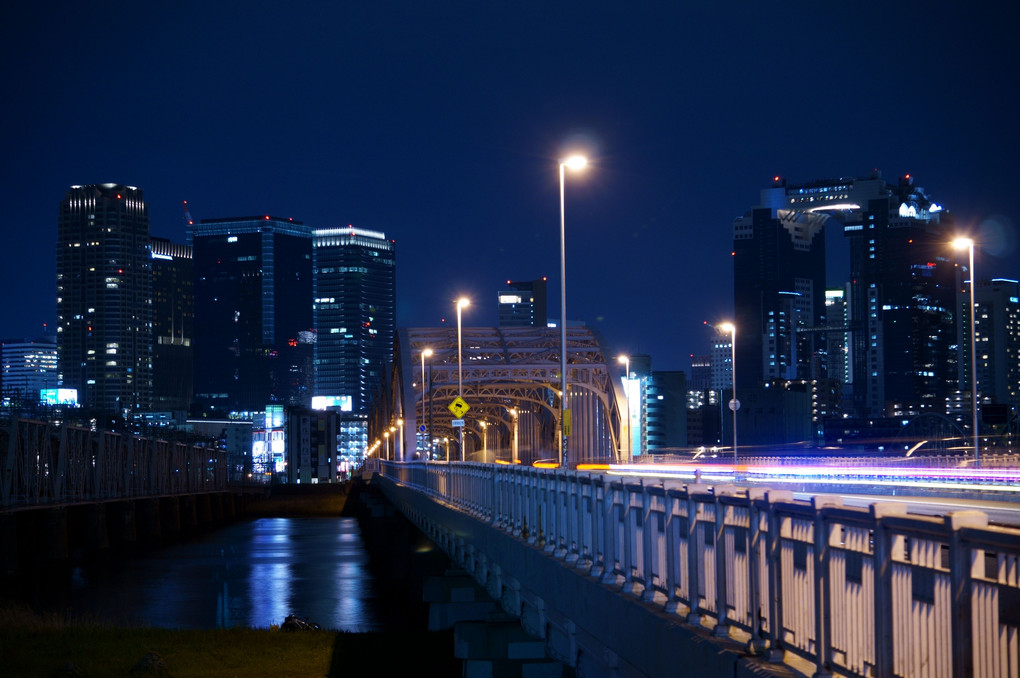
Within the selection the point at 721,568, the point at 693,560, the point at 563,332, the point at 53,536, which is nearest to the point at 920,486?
the point at 563,332

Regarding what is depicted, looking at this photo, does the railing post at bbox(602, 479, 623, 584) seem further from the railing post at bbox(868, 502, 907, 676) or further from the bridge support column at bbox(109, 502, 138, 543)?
the bridge support column at bbox(109, 502, 138, 543)

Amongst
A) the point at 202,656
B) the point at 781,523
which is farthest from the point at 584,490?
the point at 202,656

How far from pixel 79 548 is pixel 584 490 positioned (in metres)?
75.8

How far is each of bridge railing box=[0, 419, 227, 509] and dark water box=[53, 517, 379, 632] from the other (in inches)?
220

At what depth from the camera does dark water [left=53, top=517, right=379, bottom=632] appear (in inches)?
1900

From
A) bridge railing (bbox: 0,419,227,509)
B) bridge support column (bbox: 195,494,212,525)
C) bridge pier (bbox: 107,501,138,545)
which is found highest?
bridge railing (bbox: 0,419,227,509)

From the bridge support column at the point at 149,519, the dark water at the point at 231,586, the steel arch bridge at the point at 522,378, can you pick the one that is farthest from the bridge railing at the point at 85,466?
the steel arch bridge at the point at 522,378

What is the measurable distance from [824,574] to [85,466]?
8017 centimetres

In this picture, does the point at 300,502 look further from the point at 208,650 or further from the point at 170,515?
the point at 208,650

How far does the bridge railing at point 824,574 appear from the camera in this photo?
600 cm

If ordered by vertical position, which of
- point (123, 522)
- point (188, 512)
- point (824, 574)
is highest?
point (824, 574)

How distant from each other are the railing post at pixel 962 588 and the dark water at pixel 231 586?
130 feet

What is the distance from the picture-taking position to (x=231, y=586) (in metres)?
60.2

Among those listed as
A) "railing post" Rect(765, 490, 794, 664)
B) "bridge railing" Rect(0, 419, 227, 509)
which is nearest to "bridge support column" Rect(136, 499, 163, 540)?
"bridge railing" Rect(0, 419, 227, 509)
